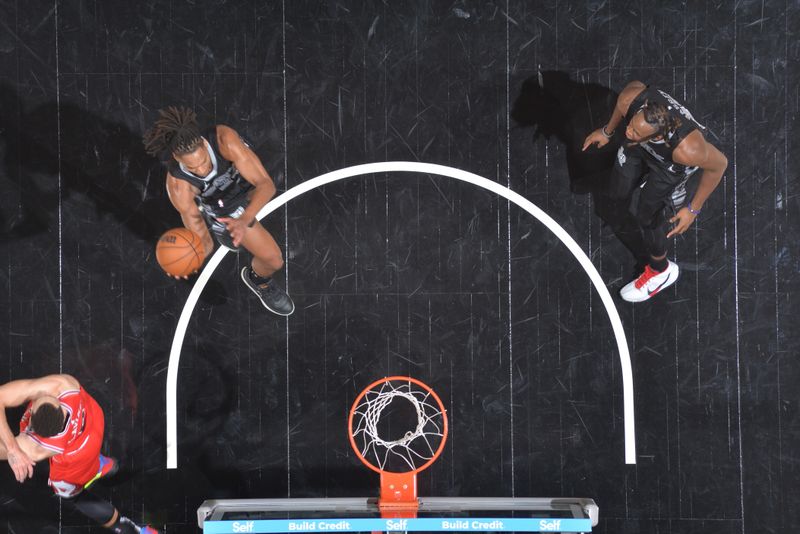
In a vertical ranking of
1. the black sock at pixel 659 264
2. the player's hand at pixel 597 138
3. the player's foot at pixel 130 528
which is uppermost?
the player's hand at pixel 597 138

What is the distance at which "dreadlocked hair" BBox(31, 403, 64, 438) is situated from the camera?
4559 millimetres

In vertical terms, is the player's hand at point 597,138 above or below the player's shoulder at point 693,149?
above

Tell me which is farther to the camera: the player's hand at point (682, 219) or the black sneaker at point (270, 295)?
the black sneaker at point (270, 295)

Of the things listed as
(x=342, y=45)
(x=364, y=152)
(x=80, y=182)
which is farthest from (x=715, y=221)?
(x=80, y=182)

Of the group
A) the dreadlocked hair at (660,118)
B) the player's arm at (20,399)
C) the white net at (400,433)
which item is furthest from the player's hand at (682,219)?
the player's arm at (20,399)

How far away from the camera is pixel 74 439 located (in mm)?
4738

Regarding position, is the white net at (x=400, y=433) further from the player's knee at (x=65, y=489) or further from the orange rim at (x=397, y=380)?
the player's knee at (x=65, y=489)

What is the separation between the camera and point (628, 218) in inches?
220

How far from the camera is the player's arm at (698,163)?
477 centimetres

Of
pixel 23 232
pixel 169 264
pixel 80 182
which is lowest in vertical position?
pixel 169 264

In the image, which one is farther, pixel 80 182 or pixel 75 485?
pixel 80 182

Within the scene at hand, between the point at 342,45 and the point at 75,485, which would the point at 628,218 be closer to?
the point at 342,45

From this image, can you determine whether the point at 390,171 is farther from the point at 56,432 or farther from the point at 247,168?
the point at 56,432

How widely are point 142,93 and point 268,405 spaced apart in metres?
2.86
